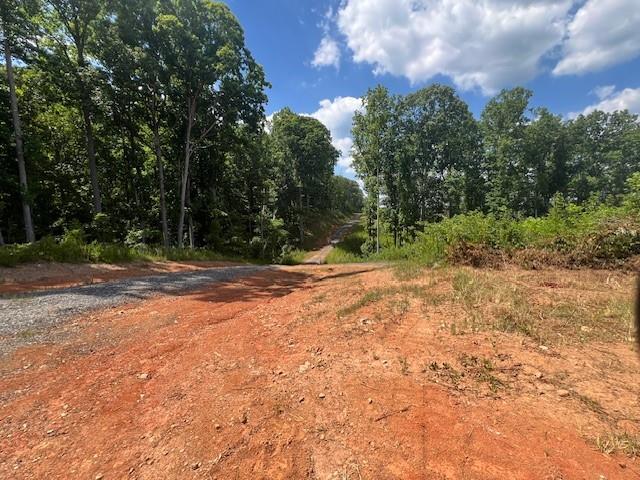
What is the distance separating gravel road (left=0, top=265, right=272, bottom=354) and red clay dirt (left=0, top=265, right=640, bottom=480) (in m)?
0.85

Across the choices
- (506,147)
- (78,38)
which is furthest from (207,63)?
(506,147)

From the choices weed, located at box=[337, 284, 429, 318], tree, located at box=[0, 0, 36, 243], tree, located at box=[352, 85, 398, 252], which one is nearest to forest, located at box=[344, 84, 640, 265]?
tree, located at box=[352, 85, 398, 252]

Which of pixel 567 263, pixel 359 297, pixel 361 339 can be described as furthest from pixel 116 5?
pixel 567 263

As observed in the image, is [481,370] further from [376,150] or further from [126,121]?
[376,150]

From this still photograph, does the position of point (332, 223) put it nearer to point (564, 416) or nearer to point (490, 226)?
point (490, 226)

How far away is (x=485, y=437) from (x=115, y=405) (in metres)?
3.33

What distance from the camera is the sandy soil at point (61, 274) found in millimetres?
7930

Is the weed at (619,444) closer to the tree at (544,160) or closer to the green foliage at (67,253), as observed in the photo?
the green foliage at (67,253)

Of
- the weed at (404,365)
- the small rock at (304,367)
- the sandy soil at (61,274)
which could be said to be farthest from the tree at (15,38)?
the weed at (404,365)

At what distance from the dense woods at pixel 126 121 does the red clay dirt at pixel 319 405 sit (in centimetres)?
1088

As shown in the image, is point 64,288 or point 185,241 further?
point 185,241

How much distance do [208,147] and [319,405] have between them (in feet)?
70.1

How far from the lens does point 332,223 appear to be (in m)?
53.4

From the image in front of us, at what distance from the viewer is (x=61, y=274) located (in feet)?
30.5
